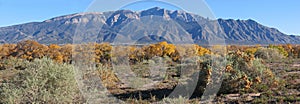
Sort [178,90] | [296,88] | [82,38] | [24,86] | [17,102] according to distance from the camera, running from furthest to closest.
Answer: [82,38] < [178,90] < [296,88] < [24,86] < [17,102]

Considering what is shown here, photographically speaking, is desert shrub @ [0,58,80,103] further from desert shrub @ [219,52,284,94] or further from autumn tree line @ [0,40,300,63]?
autumn tree line @ [0,40,300,63]

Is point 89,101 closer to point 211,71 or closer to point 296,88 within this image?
→ point 211,71

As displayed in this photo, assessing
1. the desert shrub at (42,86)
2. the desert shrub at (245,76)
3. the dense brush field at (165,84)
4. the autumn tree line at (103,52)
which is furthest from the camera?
the autumn tree line at (103,52)

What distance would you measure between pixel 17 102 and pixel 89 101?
7.99ft

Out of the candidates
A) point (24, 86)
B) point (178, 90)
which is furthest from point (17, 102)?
point (178, 90)

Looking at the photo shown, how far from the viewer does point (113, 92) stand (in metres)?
15.8

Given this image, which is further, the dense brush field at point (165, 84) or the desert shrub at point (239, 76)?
the desert shrub at point (239, 76)

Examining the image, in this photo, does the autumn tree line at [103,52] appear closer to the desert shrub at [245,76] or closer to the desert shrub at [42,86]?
the desert shrub at [245,76]

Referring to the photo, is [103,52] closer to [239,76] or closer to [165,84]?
[165,84]

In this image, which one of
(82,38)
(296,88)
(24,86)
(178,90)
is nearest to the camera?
(24,86)

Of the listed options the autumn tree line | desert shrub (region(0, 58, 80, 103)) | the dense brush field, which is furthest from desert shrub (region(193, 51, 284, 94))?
the autumn tree line

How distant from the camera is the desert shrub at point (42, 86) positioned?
11148mm

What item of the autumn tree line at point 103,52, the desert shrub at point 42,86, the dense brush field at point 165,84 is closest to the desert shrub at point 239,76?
the dense brush field at point 165,84

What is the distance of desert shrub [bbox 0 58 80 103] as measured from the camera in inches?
439
